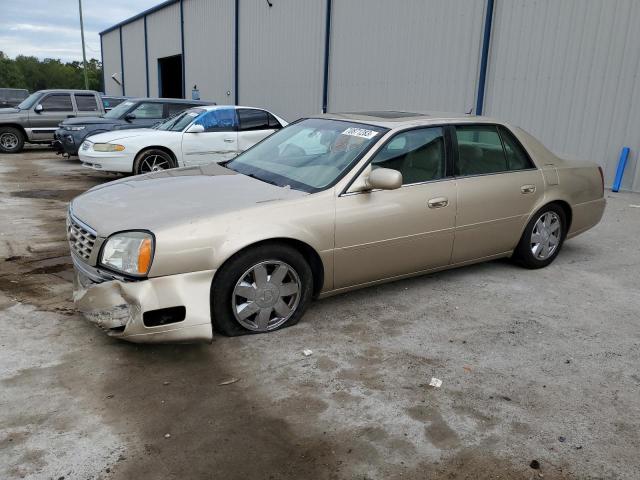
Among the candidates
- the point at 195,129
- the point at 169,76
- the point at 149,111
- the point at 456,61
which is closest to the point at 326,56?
the point at 456,61

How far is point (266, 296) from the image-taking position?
3.76m

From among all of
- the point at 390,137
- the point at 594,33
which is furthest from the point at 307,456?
the point at 594,33

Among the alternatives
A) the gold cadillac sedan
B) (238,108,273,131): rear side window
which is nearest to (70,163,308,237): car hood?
the gold cadillac sedan

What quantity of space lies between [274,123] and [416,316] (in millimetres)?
7689

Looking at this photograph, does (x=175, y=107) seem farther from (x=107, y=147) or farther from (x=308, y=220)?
(x=308, y=220)

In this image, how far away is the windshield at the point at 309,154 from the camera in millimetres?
4156

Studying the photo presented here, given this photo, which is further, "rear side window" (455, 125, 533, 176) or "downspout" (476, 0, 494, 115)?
"downspout" (476, 0, 494, 115)

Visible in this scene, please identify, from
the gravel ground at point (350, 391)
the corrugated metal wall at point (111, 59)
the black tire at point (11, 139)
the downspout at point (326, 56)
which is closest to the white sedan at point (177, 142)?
the gravel ground at point (350, 391)

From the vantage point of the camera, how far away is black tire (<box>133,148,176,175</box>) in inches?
380

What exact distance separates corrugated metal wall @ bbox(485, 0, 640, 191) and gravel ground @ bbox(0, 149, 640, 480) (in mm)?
6226

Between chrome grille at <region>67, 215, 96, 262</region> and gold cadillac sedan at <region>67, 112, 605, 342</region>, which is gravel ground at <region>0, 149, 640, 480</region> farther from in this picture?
chrome grille at <region>67, 215, 96, 262</region>

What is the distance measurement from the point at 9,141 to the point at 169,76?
17.5 m

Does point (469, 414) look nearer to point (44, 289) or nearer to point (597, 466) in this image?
point (597, 466)

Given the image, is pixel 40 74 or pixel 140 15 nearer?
pixel 140 15
